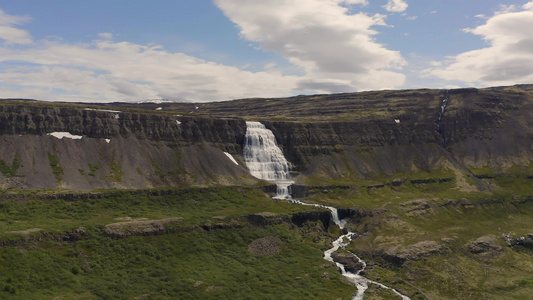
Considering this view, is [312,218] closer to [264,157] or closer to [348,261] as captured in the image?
[348,261]

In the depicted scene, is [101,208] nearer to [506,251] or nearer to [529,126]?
[506,251]

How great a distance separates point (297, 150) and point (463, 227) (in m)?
68.3

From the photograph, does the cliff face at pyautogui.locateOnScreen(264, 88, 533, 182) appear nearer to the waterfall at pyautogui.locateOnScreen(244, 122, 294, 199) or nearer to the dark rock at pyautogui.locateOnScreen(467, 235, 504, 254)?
the waterfall at pyautogui.locateOnScreen(244, 122, 294, 199)

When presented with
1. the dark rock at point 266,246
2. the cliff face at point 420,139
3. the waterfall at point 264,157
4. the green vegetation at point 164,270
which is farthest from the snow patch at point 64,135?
the cliff face at point 420,139

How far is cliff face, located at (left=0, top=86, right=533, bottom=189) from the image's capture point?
104000 millimetres

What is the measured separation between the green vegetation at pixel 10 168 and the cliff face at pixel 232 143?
219 mm

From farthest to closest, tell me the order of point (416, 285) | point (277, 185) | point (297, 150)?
point (297, 150)
point (277, 185)
point (416, 285)

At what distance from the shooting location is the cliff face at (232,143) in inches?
4094

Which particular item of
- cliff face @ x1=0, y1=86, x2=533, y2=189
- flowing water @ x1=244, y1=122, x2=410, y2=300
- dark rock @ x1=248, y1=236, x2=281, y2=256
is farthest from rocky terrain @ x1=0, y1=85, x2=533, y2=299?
flowing water @ x1=244, y1=122, x2=410, y2=300

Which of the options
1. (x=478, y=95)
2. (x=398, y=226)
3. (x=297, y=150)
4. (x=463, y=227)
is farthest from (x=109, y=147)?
(x=478, y=95)

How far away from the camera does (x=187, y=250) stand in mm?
77625

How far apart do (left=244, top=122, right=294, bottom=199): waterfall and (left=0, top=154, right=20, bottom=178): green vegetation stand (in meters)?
74.3

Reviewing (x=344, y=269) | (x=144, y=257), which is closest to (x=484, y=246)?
(x=344, y=269)

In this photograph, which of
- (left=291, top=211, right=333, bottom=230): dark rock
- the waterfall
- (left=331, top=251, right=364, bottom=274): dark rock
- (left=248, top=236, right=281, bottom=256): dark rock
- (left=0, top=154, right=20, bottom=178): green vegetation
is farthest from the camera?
the waterfall
